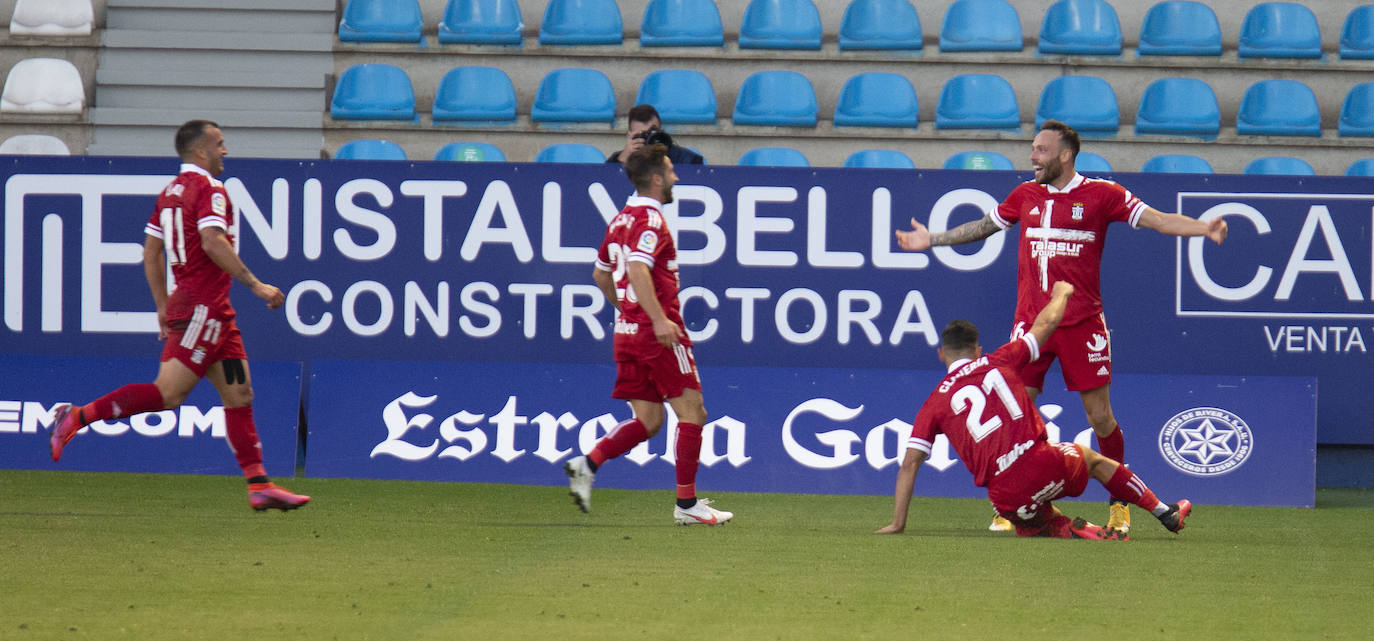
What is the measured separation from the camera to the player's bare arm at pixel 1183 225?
21.0ft

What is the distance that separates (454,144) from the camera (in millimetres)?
11656

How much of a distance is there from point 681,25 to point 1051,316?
7.17 m

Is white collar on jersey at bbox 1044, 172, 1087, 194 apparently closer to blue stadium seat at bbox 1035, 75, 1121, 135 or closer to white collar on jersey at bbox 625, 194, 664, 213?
white collar on jersey at bbox 625, 194, 664, 213

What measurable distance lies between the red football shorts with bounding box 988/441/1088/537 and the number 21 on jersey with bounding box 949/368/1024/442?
18 cm

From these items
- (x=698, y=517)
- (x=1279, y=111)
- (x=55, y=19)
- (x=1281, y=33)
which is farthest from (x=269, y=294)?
(x=1281, y=33)

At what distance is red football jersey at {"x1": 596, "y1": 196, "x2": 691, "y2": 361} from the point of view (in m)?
6.51

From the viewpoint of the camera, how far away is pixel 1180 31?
1256cm

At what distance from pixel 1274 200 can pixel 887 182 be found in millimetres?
2342

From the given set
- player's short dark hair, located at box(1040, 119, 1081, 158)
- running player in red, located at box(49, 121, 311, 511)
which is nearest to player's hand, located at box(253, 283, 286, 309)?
running player in red, located at box(49, 121, 311, 511)

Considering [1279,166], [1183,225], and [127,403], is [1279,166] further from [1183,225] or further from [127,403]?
[127,403]

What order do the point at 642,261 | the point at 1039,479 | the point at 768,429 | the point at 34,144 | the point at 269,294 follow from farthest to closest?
the point at 34,144
the point at 768,429
the point at 642,261
the point at 269,294
the point at 1039,479

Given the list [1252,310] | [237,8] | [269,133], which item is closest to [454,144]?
[269,133]

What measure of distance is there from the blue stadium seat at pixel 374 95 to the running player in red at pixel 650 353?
598 cm

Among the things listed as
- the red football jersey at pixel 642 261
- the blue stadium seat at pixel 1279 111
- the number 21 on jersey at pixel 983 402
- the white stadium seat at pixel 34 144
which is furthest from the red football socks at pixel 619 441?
the blue stadium seat at pixel 1279 111
